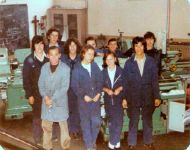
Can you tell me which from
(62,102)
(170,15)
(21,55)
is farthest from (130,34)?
(62,102)

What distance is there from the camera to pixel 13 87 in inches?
125

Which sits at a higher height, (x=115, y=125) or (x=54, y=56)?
(x=54, y=56)

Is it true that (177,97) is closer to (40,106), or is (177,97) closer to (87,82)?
(87,82)

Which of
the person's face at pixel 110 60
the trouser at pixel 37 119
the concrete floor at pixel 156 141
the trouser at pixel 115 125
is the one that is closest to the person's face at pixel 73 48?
the person's face at pixel 110 60

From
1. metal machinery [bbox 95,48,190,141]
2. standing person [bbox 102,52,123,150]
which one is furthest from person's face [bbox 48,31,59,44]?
standing person [bbox 102,52,123,150]

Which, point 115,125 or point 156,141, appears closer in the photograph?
point 115,125

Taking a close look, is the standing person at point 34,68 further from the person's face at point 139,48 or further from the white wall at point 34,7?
the white wall at point 34,7

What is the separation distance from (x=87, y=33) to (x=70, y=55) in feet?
7.99

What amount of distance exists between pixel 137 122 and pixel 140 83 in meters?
0.31

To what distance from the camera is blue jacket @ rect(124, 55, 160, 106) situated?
2445 millimetres

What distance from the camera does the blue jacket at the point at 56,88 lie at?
91.8 inches

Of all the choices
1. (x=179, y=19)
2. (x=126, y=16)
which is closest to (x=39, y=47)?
(x=179, y=19)

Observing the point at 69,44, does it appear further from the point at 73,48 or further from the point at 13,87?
the point at 13,87

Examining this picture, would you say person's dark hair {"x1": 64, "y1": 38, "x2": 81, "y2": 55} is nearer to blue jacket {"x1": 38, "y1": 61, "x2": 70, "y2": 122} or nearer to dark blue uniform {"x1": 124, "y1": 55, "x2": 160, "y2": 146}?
blue jacket {"x1": 38, "y1": 61, "x2": 70, "y2": 122}
